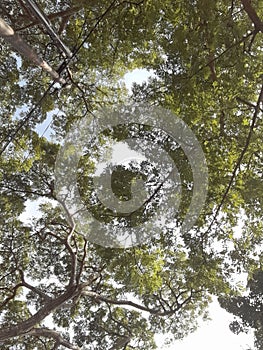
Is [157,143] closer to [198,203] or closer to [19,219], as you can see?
[198,203]

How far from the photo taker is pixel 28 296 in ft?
31.6

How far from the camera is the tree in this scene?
44.8 ft

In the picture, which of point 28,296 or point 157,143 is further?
point 28,296

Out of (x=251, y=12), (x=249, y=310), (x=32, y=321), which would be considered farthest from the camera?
(x=249, y=310)

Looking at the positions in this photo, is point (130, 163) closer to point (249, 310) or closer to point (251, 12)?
point (251, 12)

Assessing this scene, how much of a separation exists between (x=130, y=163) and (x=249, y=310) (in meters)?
9.65

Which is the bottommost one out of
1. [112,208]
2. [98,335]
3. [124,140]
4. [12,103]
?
[98,335]

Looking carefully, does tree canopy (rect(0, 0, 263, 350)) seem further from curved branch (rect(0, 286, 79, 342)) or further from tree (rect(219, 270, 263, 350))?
tree (rect(219, 270, 263, 350))

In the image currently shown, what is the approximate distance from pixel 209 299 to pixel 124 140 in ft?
16.0

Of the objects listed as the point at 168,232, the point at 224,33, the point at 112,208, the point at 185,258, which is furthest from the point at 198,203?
the point at 224,33

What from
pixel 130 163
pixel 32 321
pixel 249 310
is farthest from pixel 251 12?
pixel 249 310

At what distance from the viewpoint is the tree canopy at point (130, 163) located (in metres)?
5.20

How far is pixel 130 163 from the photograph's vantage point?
704 cm

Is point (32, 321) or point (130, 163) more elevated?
point (130, 163)
